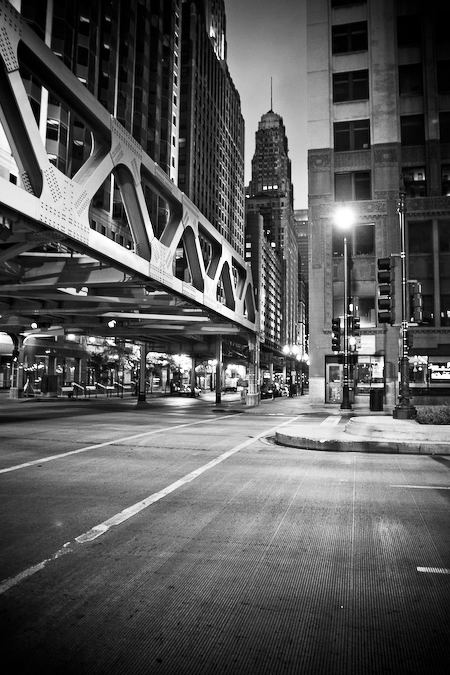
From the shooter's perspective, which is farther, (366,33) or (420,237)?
(366,33)

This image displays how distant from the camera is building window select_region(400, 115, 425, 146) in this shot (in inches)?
1544

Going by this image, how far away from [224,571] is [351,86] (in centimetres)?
4299

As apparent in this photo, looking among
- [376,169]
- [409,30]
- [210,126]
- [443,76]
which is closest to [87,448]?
[376,169]

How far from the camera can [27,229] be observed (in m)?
12.5

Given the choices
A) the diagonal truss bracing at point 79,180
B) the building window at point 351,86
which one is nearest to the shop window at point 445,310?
the building window at point 351,86

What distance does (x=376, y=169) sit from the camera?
1516 inches

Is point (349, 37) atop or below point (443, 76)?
atop

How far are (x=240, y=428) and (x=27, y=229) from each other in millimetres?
10639

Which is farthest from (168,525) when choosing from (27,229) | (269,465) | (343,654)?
(27,229)

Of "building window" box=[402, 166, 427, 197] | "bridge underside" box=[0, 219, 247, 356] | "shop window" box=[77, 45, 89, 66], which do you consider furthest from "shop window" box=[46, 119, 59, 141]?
"building window" box=[402, 166, 427, 197]

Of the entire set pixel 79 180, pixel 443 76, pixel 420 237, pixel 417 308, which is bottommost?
pixel 417 308

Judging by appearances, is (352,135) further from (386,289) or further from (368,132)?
(386,289)

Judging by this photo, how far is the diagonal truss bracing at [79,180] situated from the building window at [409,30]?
29.4 m

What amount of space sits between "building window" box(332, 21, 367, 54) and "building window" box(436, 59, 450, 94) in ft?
19.4
